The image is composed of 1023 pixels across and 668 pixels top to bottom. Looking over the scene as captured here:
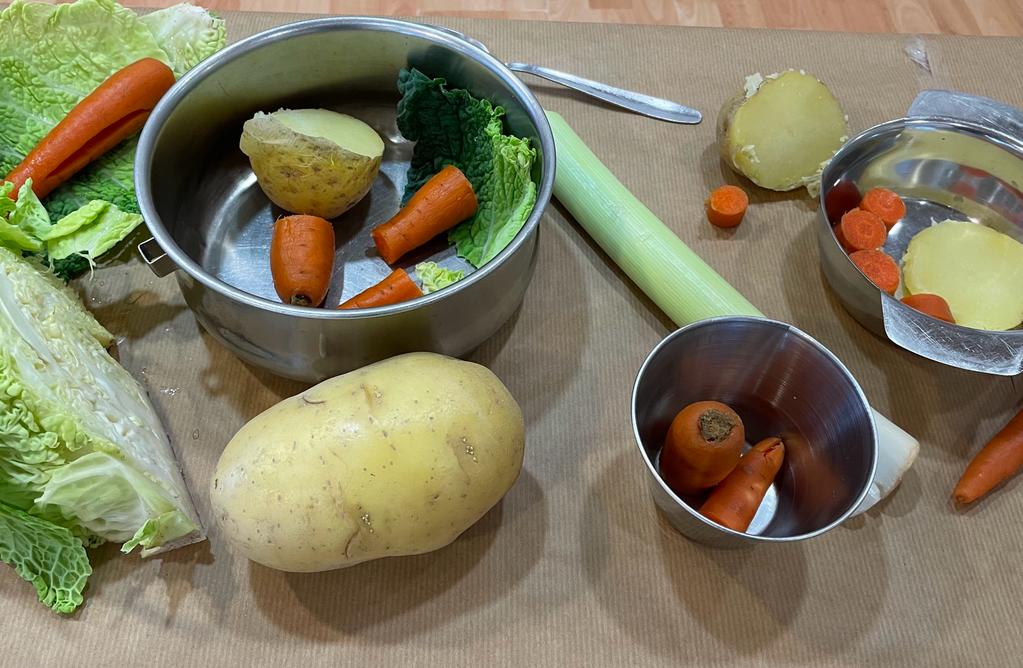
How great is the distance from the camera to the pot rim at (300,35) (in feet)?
2.64

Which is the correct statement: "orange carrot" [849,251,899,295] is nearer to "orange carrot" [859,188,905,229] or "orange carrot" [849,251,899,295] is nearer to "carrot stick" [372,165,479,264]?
"orange carrot" [859,188,905,229]

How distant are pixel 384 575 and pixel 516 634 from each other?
17 centimetres

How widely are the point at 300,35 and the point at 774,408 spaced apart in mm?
809

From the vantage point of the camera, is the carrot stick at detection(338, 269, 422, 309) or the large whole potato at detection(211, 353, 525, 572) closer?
the large whole potato at detection(211, 353, 525, 572)

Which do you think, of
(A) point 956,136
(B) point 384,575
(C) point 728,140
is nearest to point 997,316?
(A) point 956,136

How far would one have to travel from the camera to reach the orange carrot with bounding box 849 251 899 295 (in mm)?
1034

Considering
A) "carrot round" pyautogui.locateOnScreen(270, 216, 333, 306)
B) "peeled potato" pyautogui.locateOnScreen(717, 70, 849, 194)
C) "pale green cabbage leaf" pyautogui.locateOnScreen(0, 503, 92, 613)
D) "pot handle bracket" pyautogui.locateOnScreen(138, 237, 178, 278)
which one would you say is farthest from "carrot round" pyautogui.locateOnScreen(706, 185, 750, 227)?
"pale green cabbage leaf" pyautogui.locateOnScreen(0, 503, 92, 613)

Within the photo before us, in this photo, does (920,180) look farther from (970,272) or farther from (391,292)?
(391,292)

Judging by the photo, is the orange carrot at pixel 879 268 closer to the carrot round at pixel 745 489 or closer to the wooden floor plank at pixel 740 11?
the carrot round at pixel 745 489

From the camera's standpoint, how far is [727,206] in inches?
44.8

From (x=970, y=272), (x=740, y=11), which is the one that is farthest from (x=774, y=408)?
(x=740, y=11)

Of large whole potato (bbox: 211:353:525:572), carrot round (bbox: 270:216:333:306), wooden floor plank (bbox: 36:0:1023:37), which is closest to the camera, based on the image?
large whole potato (bbox: 211:353:525:572)

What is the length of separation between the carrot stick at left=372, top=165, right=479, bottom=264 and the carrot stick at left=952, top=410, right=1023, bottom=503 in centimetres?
74

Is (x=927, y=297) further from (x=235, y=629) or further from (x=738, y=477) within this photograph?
(x=235, y=629)
